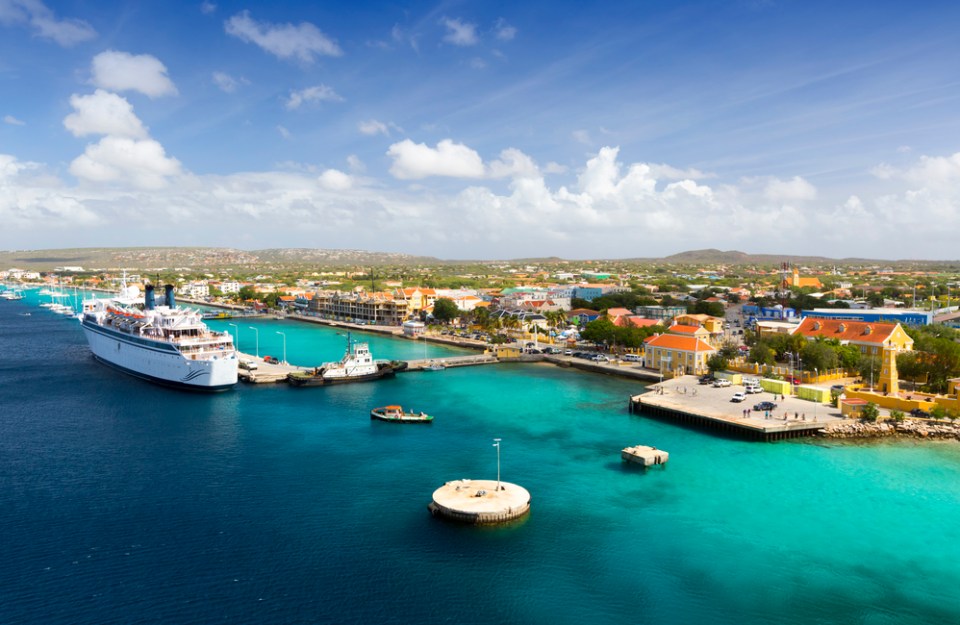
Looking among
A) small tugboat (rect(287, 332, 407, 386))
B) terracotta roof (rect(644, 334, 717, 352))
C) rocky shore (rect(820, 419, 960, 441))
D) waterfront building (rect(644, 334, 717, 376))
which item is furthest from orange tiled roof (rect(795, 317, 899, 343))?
small tugboat (rect(287, 332, 407, 386))

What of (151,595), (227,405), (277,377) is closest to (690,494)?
(151,595)

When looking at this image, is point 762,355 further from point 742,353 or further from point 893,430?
point 893,430

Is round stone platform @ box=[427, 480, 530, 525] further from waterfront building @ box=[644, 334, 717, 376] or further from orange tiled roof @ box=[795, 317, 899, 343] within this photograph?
orange tiled roof @ box=[795, 317, 899, 343]

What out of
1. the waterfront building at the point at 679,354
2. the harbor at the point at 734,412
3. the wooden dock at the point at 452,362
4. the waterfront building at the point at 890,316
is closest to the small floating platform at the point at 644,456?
the harbor at the point at 734,412

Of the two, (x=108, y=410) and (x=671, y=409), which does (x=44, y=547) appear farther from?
(x=671, y=409)

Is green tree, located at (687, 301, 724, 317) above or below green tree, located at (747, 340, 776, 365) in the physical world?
above
